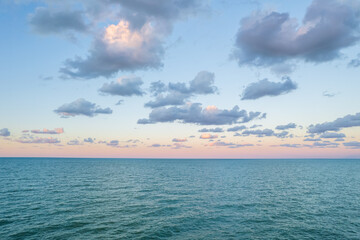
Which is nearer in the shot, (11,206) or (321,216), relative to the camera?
(321,216)

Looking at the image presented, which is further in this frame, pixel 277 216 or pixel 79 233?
pixel 277 216

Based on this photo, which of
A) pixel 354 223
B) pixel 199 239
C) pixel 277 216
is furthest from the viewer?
pixel 277 216

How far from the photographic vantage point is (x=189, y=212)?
1363 inches

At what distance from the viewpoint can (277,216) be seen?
33.2 m

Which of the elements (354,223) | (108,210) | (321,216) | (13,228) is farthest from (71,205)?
(354,223)

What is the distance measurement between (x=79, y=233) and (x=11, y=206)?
2114 centimetres

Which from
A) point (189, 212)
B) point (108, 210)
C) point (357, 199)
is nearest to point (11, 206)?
point (108, 210)

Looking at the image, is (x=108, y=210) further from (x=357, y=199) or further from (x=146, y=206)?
(x=357, y=199)

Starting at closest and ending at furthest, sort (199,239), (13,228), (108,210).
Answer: (199,239)
(13,228)
(108,210)

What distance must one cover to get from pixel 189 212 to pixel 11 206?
31.7m

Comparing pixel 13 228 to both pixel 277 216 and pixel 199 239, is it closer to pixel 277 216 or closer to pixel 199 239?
pixel 199 239

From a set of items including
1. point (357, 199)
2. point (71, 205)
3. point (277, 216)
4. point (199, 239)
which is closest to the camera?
point (199, 239)

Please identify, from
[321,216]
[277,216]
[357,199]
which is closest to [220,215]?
[277,216]

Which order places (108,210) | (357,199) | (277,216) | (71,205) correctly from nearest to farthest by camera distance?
1. (277,216)
2. (108,210)
3. (71,205)
4. (357,199)
